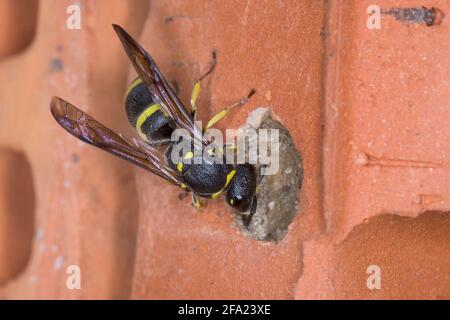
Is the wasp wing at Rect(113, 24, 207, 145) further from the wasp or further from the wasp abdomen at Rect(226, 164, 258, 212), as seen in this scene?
the wasp abdomen at Rect(226, 164, 258, 212)

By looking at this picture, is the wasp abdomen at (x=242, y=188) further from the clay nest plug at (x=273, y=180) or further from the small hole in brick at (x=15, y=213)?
the small hole in brick at (x=15, y=213)

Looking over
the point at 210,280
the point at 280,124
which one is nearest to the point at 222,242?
the point at 210,280

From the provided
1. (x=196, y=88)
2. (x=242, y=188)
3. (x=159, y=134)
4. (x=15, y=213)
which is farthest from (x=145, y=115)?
(x=15, y=213)

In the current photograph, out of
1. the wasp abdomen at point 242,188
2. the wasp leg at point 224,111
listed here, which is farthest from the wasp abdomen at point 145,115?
the wasp abdomen at point 242,188

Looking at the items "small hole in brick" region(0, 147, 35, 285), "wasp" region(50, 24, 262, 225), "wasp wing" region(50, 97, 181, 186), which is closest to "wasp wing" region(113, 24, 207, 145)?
"wasp" region(50, 24, 262, 225)

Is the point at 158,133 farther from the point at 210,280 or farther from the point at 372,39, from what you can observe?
the point at 372,39

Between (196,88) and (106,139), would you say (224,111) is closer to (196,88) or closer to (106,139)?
(196,88)
